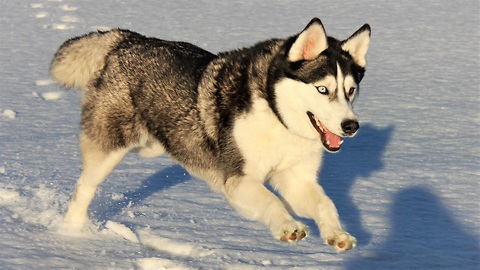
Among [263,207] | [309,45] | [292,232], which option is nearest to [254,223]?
[263,207]

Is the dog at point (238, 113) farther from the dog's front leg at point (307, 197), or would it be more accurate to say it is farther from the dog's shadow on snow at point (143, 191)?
the dog's shadow on snow at point (143, 191)

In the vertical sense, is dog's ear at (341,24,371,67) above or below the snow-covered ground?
above

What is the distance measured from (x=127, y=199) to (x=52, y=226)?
2.54ft

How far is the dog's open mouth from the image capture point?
13.5ft

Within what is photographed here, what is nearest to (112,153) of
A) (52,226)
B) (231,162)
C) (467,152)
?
(52,226)

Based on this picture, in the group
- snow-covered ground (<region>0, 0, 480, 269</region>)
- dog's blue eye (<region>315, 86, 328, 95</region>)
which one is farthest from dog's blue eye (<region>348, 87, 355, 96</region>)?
snow-covered ground (<region>0, 0, 480, 269</region>)

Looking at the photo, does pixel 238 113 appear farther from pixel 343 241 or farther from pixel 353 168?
pixel 353 168

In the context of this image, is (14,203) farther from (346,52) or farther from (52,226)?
(346,52)

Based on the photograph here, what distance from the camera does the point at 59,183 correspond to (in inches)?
222

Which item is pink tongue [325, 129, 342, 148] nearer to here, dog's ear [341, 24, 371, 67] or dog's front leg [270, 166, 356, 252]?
dog's front leg [270, 166, 356, 252]

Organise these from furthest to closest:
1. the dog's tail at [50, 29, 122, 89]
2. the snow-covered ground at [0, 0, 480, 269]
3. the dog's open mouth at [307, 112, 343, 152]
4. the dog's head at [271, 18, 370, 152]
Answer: the dog's tail at [50, 29, 122, 89] < the snow-covered ground at [0, 0, 480, 269] < the dog's open mouth at [307, 112, 343, 152] < the dog's head at [271, 18, 370, 152]

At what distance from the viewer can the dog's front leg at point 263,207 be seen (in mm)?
3729

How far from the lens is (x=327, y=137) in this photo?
4.13 metres

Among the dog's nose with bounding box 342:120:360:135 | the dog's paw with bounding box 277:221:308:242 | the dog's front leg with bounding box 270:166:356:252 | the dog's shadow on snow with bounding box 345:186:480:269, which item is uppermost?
the dog's nose with bounding box 342:120:360:135
